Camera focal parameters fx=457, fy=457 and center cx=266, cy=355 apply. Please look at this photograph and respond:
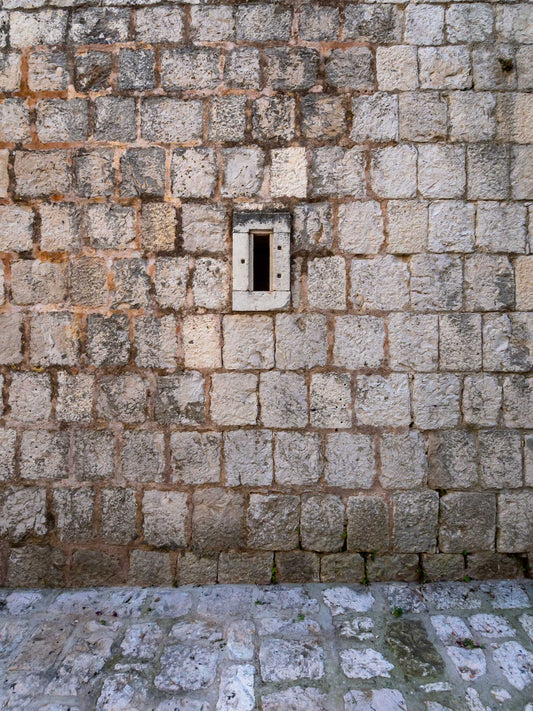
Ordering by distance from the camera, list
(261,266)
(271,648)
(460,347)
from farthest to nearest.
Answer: (261,266)
(460,347)
(271,648)

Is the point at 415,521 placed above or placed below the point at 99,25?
below

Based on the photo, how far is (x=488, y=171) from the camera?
3.08 metres

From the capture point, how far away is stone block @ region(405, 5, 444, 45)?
309 cm

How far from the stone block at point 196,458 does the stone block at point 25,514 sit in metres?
0.93

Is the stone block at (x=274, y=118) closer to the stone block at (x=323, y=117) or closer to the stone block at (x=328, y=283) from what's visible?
the stone block at (x=323, y=117)

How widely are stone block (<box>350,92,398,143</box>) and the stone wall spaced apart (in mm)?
14

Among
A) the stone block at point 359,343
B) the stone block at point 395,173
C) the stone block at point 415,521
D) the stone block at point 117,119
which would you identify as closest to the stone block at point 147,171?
the stone block at point 117,119

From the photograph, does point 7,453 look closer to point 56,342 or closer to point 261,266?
point 56,342

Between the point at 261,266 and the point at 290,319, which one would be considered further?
the point at 261,266

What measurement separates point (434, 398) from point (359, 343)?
623mm

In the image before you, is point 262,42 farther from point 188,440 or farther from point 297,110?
point 188,440

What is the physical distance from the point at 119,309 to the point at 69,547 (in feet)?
5.40

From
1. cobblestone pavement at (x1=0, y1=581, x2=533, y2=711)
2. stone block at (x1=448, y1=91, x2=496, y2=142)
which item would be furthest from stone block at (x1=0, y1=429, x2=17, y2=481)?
stone block at (x1=448, y1=91, x2=496, y2=142)

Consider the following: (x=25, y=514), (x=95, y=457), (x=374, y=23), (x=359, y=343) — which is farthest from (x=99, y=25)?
(x=25, y=514)
